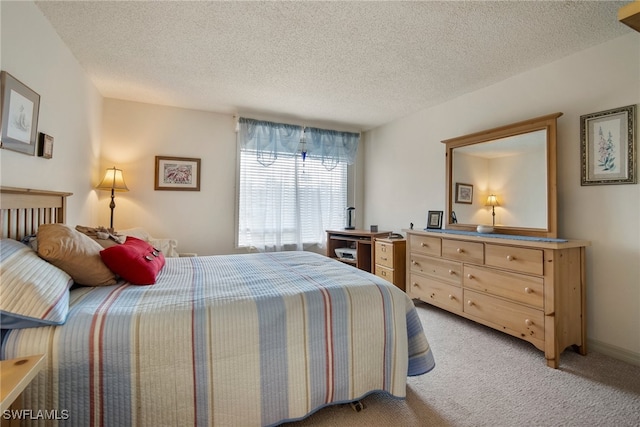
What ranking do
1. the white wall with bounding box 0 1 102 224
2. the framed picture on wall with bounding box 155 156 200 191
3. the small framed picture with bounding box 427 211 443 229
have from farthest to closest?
1. the framed picture on wall with bounding box 155 156 200 191
2. the small framed picture with bounding box 427 211 443 229
3. the white wall with bounding box 0 1 102 224

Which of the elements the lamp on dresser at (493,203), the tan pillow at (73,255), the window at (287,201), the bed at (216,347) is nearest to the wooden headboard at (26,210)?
the bed at (216,347)

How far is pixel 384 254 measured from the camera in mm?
3553

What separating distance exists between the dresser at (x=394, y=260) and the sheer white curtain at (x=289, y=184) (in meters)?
1.16

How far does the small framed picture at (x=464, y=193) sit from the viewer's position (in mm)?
3008

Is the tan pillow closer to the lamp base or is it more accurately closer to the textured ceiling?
the textured ceiling

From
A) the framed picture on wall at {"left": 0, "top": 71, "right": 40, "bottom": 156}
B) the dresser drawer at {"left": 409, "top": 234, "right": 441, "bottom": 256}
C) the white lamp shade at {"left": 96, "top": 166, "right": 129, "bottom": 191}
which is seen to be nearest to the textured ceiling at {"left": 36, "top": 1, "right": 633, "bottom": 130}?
the framed picture on wall at {"left": 0, "top": 71, "right": 40, "bottom": 156}

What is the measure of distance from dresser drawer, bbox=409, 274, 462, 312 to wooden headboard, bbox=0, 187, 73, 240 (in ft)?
10.5

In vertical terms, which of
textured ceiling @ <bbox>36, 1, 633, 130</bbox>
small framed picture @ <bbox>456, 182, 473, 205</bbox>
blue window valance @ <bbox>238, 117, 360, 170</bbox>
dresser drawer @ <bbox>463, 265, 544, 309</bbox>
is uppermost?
textured ceiling @ <bbox>36, 1, 633, 130</bbox>

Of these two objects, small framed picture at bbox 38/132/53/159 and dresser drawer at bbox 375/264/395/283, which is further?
dresser drawer at bbox 375/264/395/283

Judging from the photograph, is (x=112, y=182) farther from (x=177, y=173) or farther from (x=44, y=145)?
(x=44, y=145)

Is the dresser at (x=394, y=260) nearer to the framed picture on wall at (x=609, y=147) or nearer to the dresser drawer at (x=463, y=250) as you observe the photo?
the dresser drawer at (x=463, y=250)

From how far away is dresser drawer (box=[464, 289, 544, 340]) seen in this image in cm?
209

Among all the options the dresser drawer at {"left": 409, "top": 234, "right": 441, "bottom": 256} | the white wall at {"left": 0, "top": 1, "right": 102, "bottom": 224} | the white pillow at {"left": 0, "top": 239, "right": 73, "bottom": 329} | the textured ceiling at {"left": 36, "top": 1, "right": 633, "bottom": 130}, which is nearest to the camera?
the white pillow at {"left": 0, "top": 239, "right": 73, "bottom": 329}

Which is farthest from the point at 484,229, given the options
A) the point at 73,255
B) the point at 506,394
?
the point at 73,255
